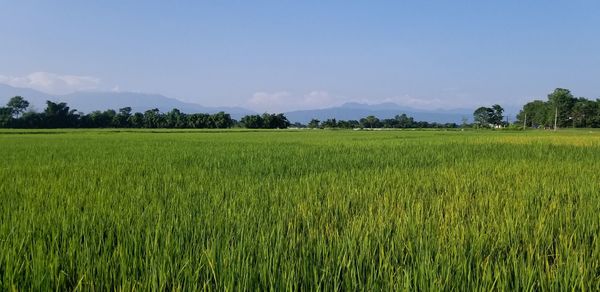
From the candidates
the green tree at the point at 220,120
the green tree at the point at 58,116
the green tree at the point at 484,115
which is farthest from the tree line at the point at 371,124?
the green tree at the point at 58,116

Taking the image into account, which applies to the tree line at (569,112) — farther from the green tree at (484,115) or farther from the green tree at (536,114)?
the green tree at (484,115)

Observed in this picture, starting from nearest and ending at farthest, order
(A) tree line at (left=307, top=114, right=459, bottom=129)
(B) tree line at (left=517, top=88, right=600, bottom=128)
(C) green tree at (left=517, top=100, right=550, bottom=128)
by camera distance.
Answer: (B) tree line at (left=517, top=88, right=600, bottom=128) → (C) green tree at (left=517, top=100, right=550, bottom=128) → (A) tree line at (left=307, top=114, right=459, bottom=129)

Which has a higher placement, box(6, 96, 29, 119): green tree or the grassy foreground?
box(6, 96, 29, 119): green tree

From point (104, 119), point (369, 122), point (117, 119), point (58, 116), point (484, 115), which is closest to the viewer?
point (58, 116)

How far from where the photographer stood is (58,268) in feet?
5.79

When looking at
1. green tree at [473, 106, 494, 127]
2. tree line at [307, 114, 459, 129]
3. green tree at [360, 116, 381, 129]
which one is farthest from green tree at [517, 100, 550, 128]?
green tree at [360, 116, 381, 129]

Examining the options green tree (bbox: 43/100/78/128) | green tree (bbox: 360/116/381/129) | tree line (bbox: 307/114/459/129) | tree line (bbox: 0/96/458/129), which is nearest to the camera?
tree line (bbox: 0/96/458/129)

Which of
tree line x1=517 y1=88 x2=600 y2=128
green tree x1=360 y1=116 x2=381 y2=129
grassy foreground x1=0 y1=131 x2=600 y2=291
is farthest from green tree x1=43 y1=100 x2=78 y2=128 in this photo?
tree line x1=517 y1=88 x2=600 y2=128

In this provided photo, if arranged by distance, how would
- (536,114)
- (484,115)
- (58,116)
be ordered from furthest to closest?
(484,115) → (536,114) → (58,116)

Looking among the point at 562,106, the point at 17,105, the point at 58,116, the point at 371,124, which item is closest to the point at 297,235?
the point at 58,116

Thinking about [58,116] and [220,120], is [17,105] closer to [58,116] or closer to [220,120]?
[58,116]

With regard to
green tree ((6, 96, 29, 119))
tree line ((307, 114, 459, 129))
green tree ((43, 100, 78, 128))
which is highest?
green tree ((6, 96, 29, 119))

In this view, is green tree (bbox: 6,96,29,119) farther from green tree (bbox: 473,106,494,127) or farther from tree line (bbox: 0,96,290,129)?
green tree (bbox: 473,106,494,127)

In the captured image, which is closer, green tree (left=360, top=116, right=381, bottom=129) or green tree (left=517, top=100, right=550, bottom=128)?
green tree (left=517, top=100, right=550, bottom=128)
